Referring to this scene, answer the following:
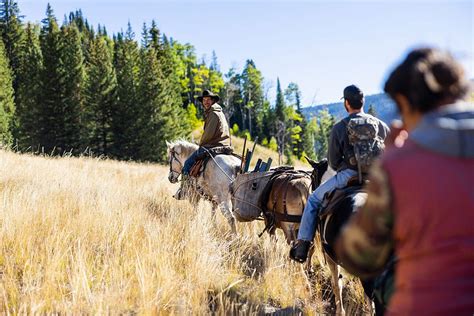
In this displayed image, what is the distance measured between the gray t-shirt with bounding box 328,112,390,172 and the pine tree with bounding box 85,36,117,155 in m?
36.8

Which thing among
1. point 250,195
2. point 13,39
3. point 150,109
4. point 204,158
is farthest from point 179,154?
point 13,39

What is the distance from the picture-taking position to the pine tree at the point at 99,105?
38719mm

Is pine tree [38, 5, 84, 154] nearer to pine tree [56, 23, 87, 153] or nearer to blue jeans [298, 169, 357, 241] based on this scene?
pine tree [56, 23, 87, 153]

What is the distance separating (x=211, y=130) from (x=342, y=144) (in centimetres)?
453

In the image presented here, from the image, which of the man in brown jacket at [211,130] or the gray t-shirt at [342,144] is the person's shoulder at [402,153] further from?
the man in brown jacket at [211,130]

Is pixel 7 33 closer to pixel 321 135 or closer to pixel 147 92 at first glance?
pixel 147 92

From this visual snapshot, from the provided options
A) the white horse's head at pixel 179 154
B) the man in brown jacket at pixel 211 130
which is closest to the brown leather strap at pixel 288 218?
the man in brown jacket at pixel 211 130

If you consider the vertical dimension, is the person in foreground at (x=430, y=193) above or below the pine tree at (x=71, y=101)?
below

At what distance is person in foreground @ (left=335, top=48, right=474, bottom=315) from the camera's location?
1445 mm

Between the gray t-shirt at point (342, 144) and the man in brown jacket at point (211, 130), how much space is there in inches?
171

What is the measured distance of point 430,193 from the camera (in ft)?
4.72

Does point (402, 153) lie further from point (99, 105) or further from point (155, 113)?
point (99, 105)

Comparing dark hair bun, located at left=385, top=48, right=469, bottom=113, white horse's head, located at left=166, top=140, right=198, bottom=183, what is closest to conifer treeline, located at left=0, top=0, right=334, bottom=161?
white horse's head, located at left=166, top=140, right=198, bottom=183

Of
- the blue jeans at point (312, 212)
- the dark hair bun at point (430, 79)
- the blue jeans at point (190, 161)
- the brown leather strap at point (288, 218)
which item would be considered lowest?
the brown leather strap at point (288, 218)
